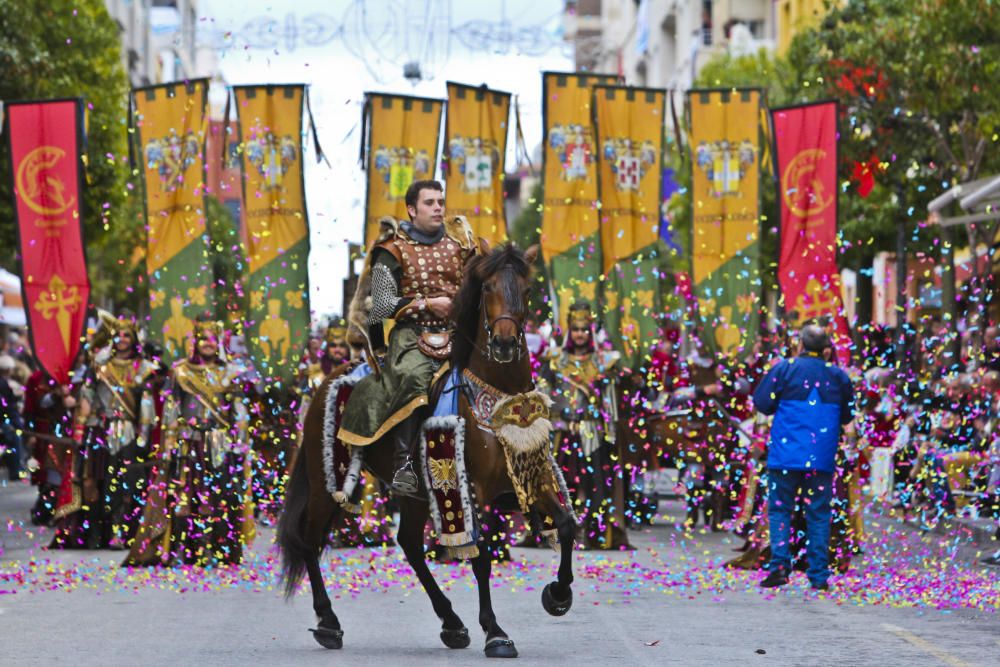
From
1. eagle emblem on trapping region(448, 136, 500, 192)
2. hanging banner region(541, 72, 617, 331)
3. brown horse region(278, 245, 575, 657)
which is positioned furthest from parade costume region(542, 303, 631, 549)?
brown horse region(278, 245, 575, 657)

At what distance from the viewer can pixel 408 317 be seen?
10.7 m

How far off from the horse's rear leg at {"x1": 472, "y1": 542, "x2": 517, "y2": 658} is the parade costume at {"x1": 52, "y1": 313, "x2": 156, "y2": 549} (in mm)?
7248

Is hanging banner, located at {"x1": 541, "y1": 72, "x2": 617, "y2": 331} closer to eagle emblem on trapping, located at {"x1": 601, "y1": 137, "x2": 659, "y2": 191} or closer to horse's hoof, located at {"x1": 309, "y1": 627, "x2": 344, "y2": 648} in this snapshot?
eagle emblem on trapping, located at {"x1": 601, "y1": 137, "x2": 659, "y2": 191}

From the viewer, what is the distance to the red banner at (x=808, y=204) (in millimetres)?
20766

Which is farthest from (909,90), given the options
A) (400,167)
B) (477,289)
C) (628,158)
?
(477,289)

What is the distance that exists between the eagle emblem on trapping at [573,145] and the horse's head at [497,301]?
39.6ft

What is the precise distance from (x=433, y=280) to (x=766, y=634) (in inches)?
103

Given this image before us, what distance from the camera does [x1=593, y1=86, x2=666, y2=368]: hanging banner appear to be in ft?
72.2

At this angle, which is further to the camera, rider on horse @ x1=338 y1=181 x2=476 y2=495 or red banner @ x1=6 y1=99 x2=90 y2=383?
red banner @ x1=6 y1=99 x2=90 y2=383

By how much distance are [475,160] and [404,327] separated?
474 inches

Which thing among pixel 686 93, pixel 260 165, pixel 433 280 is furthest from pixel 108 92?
pixel 433 280

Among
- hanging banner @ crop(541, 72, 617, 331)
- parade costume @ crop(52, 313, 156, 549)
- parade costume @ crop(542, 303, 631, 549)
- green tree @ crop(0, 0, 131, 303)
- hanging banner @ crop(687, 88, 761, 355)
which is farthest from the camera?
green tree @ crop(0, 0, 131, 303)

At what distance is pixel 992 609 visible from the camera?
12.2m

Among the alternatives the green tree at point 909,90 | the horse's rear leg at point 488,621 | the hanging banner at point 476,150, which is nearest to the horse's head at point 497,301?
the horse's rear leg at point 488,621
